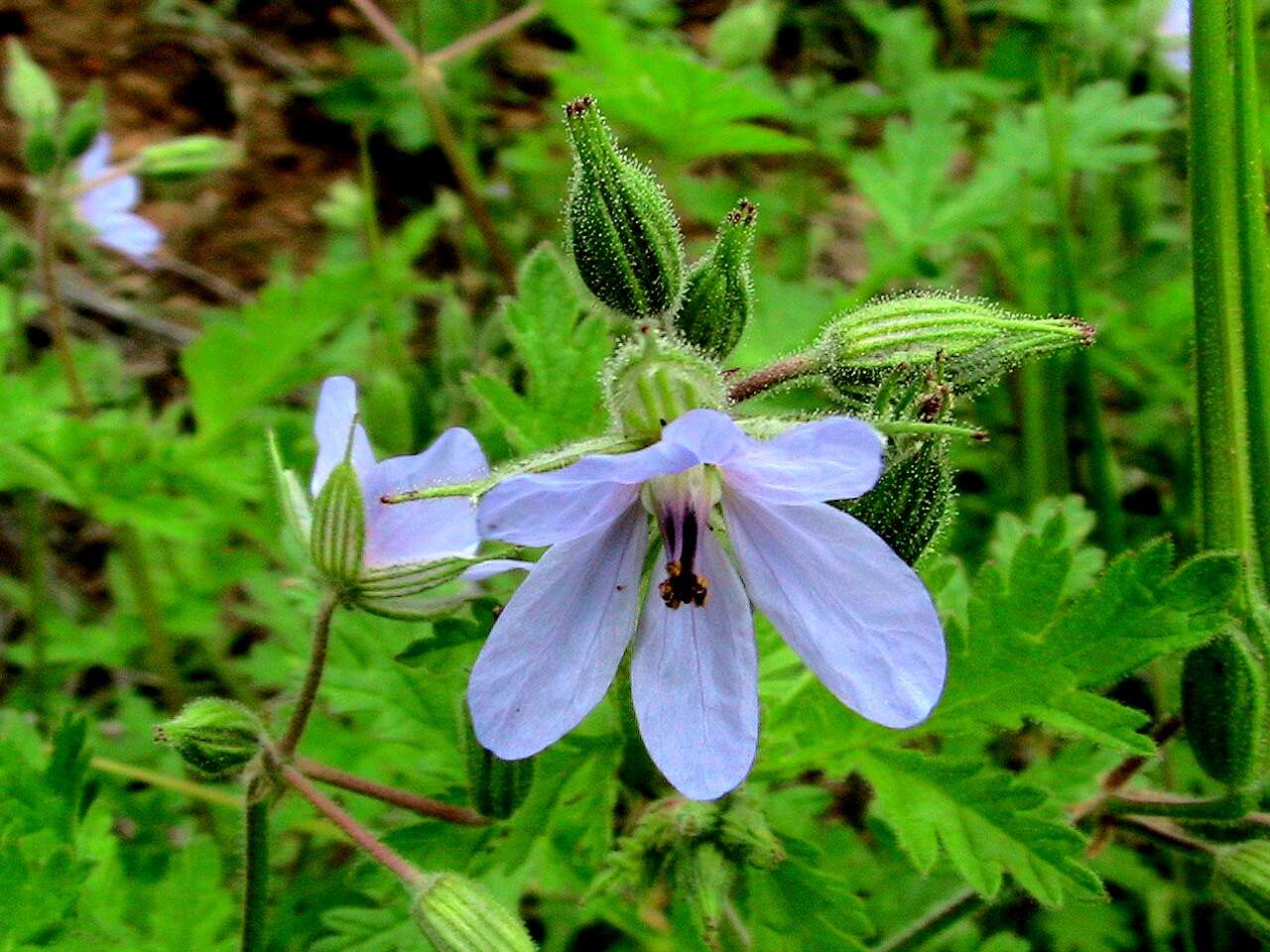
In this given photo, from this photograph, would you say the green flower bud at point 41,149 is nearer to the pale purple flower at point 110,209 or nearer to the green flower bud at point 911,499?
the pale purple flower at point 110,209

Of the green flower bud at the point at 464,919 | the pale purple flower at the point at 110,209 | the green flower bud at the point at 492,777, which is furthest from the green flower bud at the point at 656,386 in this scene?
the pale purple flower at the point at 110,209

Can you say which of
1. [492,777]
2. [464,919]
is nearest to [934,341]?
[492,777]

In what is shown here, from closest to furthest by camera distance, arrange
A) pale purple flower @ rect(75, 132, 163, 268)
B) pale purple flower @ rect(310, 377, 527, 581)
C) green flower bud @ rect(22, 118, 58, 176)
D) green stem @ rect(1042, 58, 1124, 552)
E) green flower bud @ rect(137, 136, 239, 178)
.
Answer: pale purple flower @ rect(310, 377, 527, 581) → green stem @ rect(1042, 58, 1124, 552) → green flower bud @ rect(22, 118, 58, 176) → green flower bud @ rect(137, 136, 239, 178) → pale purple flower @ rect(75, 132, 163, 268)

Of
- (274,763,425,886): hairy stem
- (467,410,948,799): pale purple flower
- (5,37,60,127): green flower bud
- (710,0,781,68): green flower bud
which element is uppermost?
(5,37,60,127): green flower bud

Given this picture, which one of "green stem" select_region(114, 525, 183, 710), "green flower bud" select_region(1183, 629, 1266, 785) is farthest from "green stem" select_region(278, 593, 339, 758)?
"green stem" select_region(114, 525, 183, 710)

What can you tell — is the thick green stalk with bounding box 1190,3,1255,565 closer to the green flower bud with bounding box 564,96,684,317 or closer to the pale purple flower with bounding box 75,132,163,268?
the green flower bud with bounding box 564,96,684,317
